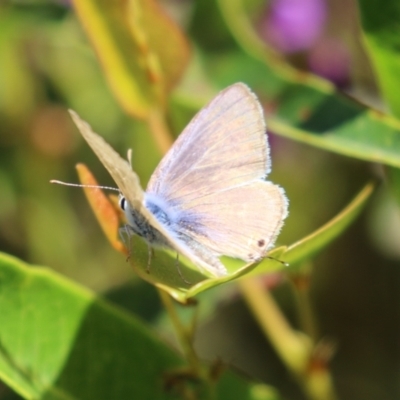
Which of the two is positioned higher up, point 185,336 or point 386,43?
point 386,43

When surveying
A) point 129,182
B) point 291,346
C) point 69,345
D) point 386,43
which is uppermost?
point 386,43

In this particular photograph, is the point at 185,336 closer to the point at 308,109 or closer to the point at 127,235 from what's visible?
the point at 127,235

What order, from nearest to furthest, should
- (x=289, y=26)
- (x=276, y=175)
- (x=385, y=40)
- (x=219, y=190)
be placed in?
(x=385, y=40) → (x=219, y=190) → (x=276, y=175) → (x=289, y=26)

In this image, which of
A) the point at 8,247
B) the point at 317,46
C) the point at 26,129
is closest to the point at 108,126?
the point at 26,129

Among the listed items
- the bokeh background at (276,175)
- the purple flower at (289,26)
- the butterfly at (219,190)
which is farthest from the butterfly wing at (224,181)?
the purple flower at (289,26)

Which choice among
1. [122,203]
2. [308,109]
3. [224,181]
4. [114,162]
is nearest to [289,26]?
[308,109]

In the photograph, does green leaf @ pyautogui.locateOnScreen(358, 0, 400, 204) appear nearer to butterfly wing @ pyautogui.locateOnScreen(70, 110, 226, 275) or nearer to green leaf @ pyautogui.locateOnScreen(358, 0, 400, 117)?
green leaf @ pyautogui.locateOnScreen(358, 0, 400, 117)

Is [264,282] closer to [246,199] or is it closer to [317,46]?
[246,199]

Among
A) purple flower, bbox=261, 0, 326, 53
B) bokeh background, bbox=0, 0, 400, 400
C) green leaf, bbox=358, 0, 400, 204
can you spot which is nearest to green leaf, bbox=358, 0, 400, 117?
green leaf, bbox=358, 0, 400, 204
